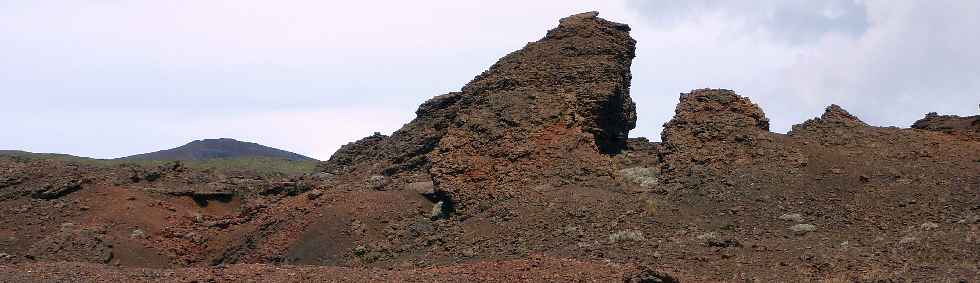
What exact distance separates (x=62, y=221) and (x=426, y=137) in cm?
1036

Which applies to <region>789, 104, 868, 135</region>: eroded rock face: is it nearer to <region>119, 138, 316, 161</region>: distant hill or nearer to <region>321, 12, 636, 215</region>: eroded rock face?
<region>321, 12, 636, 215</region>: eroded rock face

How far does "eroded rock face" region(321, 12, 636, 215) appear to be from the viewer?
24.3 m

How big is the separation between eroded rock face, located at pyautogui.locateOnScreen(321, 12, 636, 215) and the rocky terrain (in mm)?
60

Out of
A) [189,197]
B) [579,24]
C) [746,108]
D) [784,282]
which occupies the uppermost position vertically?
[579,24]

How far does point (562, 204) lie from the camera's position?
2220cm

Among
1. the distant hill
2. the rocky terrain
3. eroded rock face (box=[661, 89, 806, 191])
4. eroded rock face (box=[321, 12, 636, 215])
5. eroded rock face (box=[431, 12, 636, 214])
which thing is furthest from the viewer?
the distant hill

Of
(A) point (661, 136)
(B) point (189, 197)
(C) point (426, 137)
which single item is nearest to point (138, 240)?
(B) point (189, 197)

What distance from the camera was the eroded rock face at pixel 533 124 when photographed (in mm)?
24328

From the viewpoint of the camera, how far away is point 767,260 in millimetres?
17484

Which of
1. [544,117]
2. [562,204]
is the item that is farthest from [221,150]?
[562,204]

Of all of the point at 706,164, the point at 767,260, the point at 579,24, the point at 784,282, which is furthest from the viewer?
the point at 579,24

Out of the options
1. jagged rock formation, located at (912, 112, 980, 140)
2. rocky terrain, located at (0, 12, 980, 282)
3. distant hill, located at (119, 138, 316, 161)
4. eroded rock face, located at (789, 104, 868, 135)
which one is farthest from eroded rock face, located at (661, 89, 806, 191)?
distant hill, located at (119, 138, 316, 161)

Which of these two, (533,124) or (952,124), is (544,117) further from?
(952,124)

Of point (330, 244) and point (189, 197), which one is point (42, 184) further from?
point (330, 244)
